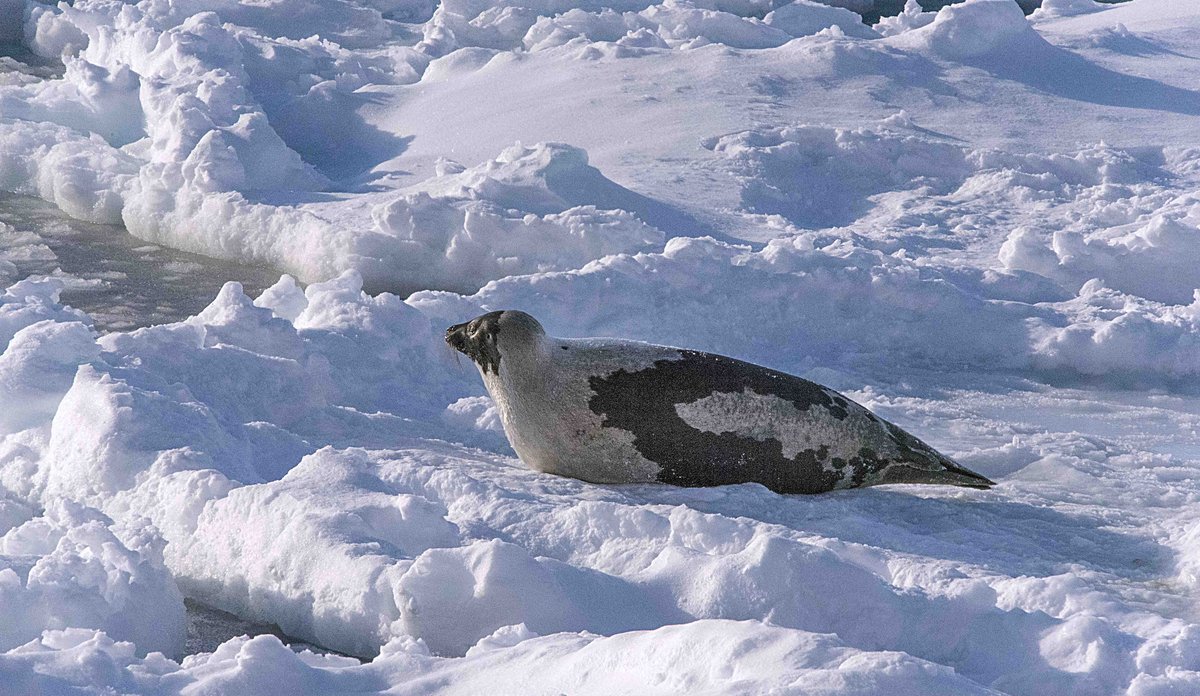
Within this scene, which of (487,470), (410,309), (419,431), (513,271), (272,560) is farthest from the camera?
(513,271)

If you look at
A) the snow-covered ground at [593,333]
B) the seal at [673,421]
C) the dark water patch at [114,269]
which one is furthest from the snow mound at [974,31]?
the seal at [673,421]

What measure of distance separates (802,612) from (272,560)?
124cm

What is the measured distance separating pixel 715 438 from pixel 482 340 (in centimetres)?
74

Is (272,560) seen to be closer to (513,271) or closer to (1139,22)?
(513,271)

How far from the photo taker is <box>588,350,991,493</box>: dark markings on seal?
3.95m

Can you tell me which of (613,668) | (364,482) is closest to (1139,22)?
(364,482)

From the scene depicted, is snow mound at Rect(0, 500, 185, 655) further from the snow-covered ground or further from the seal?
the seal

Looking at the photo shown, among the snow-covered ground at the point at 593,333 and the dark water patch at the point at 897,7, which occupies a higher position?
the snow-covered ground at the point at 593,333

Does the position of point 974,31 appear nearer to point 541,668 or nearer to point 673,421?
point 673,421

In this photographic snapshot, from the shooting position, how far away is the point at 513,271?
659 centimetres

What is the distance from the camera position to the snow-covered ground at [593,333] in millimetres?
2883

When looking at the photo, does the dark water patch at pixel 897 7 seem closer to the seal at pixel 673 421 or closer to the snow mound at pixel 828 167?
the snow mound at pixel 828 167

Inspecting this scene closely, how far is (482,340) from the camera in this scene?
13.5ft

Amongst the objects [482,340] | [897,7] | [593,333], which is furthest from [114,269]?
[897,7]
